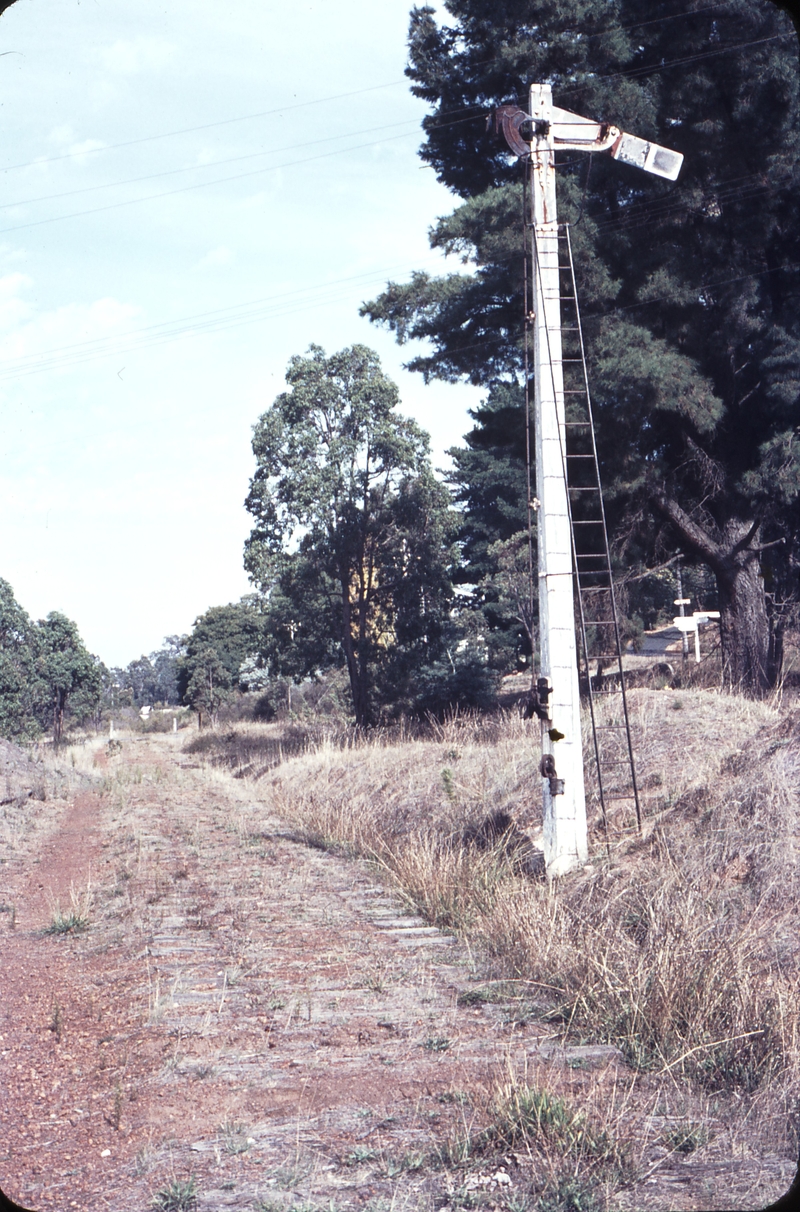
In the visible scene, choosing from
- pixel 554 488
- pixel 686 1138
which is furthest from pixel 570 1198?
pixel 554 488

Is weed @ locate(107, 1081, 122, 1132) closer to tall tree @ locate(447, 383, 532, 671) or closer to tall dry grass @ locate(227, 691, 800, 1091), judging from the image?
tall dry grass @ locate(227, 691, 800, 1091)

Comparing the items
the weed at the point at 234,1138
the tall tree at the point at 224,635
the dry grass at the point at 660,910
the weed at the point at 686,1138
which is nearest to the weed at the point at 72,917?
the dry grass at the point at 660,910

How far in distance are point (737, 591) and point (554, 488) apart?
1197 centimetres

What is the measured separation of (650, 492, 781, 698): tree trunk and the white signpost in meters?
11.1

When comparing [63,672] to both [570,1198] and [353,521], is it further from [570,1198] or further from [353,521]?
[570,1198]

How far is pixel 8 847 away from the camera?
13.1m

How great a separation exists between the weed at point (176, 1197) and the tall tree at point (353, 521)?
73.9 ft

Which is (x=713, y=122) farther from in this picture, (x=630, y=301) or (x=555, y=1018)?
(x=555, y=1018)

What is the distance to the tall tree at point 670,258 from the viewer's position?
17406 millimetres

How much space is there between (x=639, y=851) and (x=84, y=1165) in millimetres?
5003

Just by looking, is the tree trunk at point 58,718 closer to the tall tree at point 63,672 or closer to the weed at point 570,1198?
the tall tree at point 63,672

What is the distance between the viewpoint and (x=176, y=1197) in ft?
11.5

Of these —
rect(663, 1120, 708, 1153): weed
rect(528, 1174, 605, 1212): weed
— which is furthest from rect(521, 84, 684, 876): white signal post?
rect(528, 1174, 605, 1212): weed

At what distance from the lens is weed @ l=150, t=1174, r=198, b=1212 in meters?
3.48
